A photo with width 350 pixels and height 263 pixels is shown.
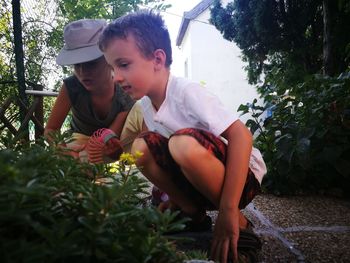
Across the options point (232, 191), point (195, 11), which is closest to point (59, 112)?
point (232, 191)

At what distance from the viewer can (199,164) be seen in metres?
1.23

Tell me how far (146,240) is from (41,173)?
0.18 metres

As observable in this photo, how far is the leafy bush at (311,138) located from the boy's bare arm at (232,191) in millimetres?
720

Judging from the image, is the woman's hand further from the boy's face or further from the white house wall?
the white house wall

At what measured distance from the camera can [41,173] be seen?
0.53m

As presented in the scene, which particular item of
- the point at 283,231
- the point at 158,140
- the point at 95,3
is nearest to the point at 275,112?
the point at 283,231

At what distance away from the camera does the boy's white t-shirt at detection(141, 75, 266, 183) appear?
1.26 m

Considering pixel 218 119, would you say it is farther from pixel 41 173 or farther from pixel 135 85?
pixel 41 173

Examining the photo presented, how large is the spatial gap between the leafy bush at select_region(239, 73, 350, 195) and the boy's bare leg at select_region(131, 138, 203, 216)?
70 centimetres

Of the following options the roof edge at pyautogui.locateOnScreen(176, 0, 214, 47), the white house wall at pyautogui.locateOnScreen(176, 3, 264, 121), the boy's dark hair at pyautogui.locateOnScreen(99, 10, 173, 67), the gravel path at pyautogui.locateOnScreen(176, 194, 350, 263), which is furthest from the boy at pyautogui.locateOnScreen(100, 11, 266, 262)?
the roof edge at pyautogui.locateOnScreen(176, 0, 214, 47)

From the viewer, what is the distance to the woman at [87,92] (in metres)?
1.91

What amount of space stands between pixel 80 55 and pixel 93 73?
0.13 metres

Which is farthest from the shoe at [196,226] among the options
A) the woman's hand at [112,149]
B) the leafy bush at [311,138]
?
the leafy bush at [311,138]

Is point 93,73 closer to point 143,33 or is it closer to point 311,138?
point 143,33
